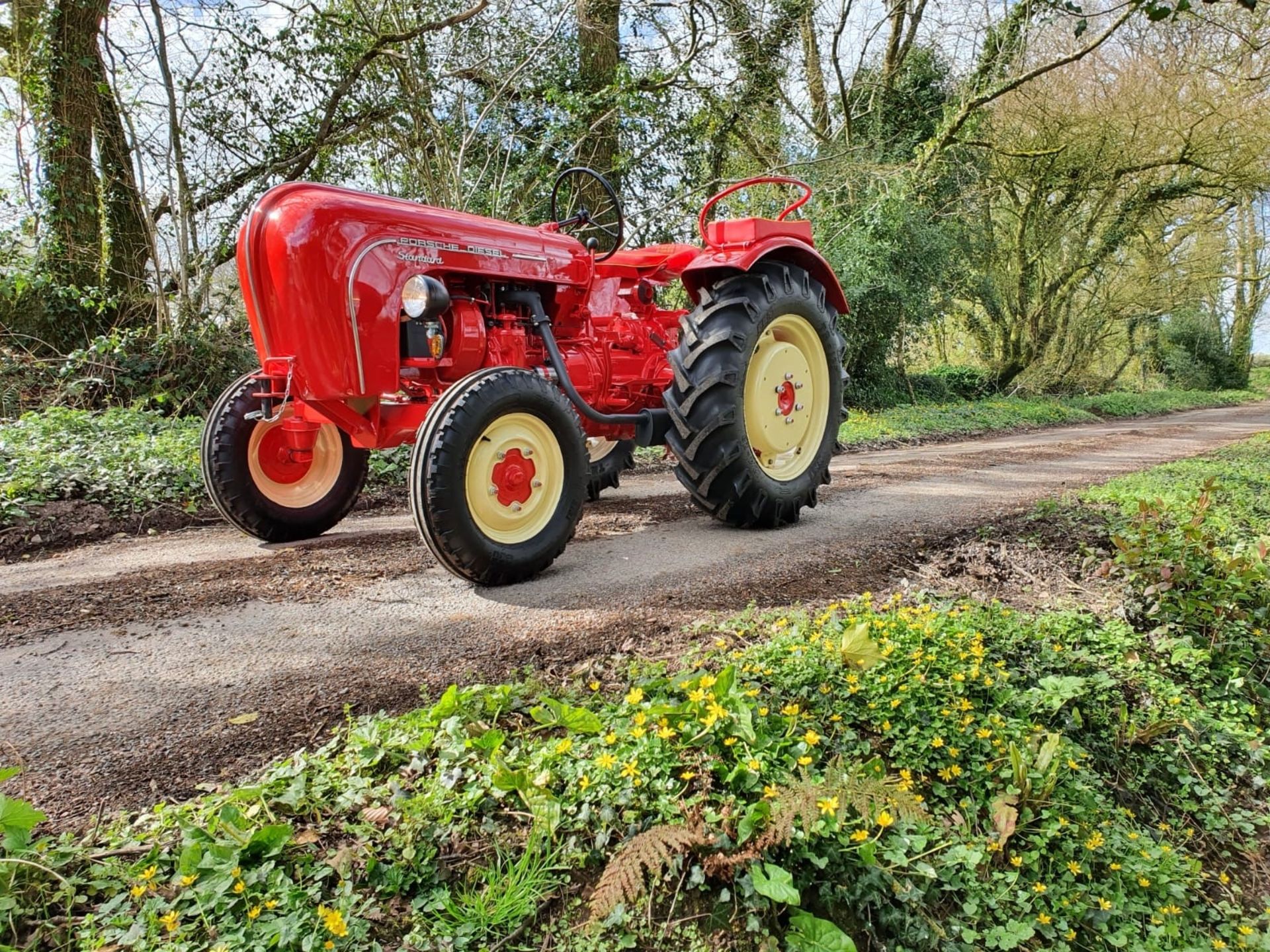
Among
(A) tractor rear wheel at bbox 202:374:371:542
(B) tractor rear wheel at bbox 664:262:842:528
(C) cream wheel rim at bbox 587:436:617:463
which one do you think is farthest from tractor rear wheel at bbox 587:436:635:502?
(A) tractor rear wheel at bbox 202:374:371:542

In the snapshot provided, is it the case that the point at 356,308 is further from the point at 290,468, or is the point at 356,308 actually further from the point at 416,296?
the point at 290,468

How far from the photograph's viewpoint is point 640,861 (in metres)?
1.58

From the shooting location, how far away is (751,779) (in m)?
1.81

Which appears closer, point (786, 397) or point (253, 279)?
point (253, 279)

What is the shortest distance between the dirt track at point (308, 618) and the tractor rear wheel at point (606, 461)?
211mm

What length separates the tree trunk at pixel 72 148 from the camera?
284 inches

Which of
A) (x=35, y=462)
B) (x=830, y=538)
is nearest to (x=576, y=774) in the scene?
(x=830, y=538)

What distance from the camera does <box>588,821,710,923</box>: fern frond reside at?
1.54 meters


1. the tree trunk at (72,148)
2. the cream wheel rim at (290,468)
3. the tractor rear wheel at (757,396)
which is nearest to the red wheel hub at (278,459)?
the cream wheel rim at (290,468)

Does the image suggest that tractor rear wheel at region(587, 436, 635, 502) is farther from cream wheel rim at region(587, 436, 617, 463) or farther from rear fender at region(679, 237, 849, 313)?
rear fender at region(679, 237, 849, 313)

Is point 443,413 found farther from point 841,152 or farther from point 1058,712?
point 841,152

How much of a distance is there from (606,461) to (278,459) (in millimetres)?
2028

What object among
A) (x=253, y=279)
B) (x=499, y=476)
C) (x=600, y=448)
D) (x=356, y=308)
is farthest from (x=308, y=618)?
(x=600, y=448)

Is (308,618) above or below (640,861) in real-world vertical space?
above
